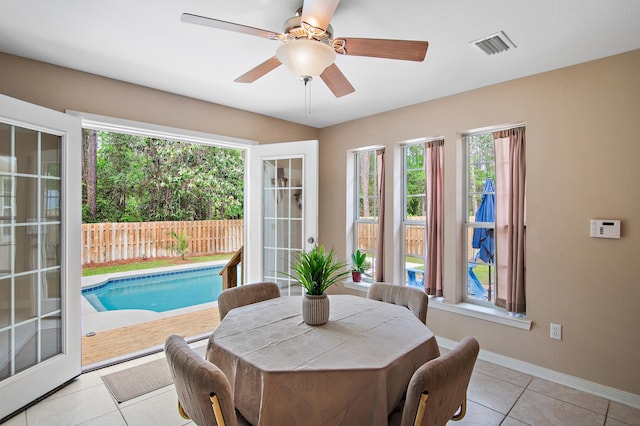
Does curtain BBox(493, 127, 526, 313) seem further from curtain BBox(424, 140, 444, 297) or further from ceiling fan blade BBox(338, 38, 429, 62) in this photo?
ceiling fan blade BBox(338, 38, 429, 62)

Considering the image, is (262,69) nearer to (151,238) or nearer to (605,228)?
(605,228)

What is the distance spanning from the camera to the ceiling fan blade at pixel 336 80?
1.98 meters

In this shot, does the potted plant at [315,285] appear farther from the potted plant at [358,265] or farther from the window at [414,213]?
the potted plant at [358,265]

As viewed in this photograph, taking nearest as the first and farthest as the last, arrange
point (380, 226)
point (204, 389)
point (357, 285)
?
1. point (204, 389)
2. point (380, 226)
3. point (357, 285)

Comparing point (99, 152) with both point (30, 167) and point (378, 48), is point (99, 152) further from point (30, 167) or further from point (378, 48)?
point (378, 48)

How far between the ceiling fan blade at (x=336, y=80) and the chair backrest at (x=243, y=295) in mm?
1561

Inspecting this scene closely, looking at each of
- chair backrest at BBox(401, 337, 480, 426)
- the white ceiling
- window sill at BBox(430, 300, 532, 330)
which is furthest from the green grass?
chair backrest at BBox(401, 337, 480, 426)

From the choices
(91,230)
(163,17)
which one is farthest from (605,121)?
(91,230)

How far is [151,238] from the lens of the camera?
27.4 ft

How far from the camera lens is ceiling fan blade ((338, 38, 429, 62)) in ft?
5.14

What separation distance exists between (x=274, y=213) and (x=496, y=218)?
2.39m

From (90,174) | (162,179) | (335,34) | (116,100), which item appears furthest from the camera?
(162,179)

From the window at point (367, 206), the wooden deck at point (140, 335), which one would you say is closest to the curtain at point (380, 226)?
the window at point (367, 206)

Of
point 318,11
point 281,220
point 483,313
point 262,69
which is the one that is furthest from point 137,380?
point 483,313
